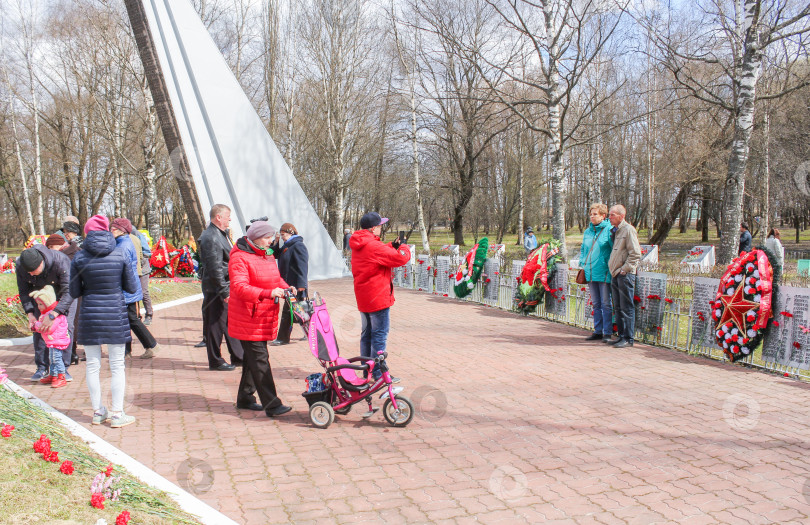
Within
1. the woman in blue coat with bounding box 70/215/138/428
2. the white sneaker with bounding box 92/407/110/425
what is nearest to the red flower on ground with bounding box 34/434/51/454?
the woman in blue coat with bounding box 70/215/138/428

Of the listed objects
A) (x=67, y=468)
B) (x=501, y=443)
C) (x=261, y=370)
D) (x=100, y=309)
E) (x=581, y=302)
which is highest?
(x=100, y=309)

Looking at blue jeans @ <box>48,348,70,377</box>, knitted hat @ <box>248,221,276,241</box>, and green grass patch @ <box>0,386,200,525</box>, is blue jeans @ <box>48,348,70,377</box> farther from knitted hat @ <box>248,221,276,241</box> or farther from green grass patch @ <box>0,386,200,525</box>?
knitted hat @ <box>248,221,276,241</box>

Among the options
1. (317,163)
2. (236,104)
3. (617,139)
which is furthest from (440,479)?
(617,139)

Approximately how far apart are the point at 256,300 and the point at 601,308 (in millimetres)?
5447

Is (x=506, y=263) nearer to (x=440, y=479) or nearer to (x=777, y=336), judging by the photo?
(x=777, y=336)

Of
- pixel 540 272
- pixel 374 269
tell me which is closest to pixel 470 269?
pixel 540 272

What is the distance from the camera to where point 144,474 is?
387 cm

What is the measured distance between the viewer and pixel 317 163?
35656 millimetres

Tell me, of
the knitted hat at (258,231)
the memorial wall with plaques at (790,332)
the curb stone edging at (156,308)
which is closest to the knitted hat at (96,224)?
the knitted hat at (258,231)

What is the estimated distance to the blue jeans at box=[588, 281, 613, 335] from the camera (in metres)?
8.23

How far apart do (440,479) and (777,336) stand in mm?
4644

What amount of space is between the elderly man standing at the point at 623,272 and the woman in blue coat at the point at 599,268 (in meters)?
0.13

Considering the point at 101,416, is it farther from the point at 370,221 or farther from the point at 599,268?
the point at 599,268

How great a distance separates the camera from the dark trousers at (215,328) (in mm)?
6910
